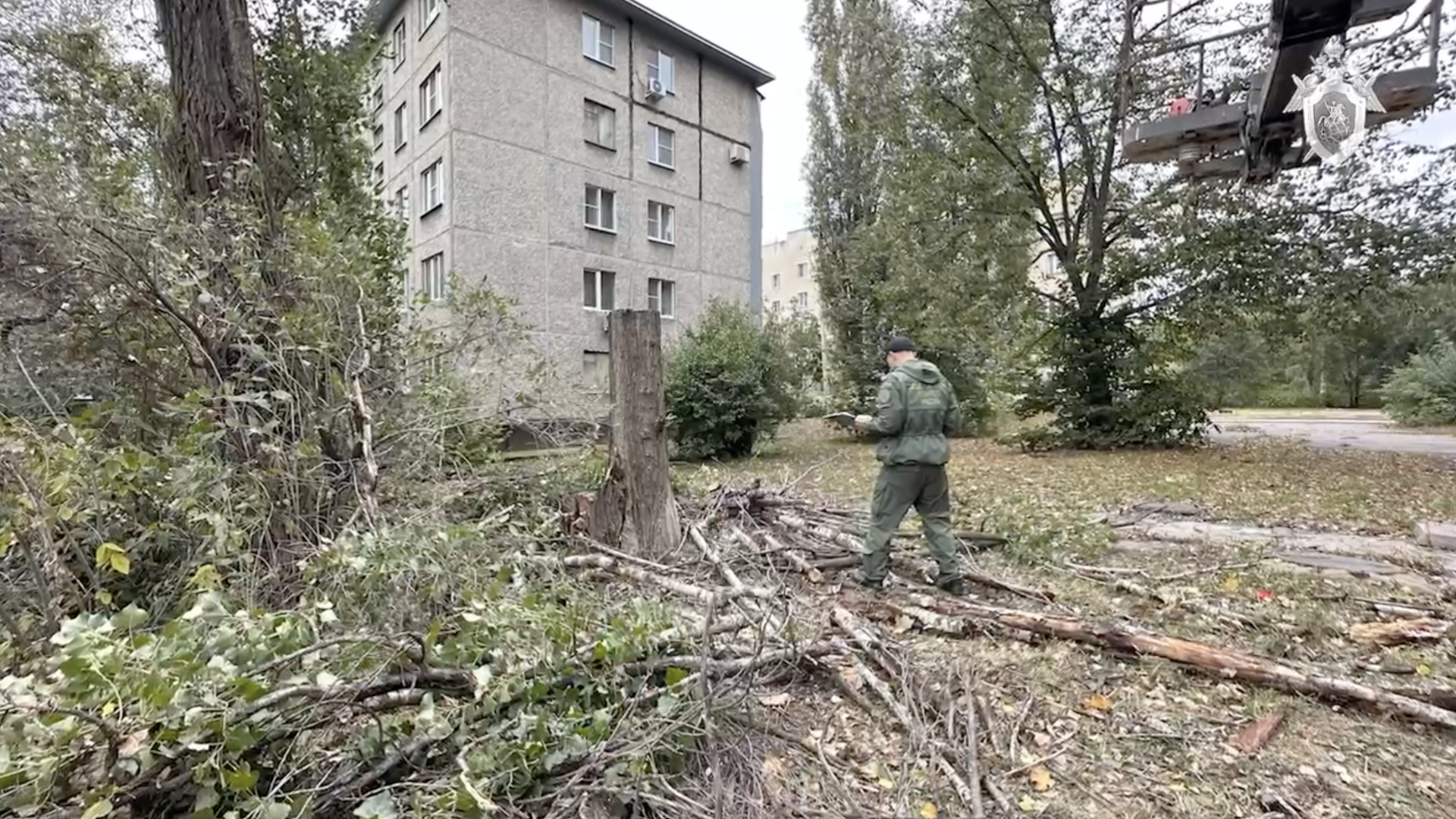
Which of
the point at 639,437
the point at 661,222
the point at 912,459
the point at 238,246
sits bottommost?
the point at 912,459

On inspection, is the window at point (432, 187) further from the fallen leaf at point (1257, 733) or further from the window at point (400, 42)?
the fallen leaf at point (1257, 733)

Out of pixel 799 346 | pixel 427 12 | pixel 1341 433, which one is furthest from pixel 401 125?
pixel 1341 433

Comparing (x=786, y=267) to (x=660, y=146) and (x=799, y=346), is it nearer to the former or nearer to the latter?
(x=660, y=146)

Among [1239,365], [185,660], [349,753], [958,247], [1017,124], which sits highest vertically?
[1017,124]

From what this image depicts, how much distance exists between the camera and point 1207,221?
11.0 m

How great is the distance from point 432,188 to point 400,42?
446cm

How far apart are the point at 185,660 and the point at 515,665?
91cm

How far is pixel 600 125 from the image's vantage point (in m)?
18.6

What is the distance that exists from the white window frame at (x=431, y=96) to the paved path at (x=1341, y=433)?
725 inches

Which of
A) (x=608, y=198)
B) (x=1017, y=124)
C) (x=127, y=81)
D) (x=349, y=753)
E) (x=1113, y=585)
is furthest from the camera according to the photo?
(x=608, y=198)

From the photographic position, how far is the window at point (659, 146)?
64.4ft

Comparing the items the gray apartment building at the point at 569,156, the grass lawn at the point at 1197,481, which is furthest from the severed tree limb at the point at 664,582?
the gray apartment building at the point at 569,156

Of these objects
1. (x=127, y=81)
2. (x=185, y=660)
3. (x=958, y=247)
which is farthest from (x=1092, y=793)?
(x=958, y=247)

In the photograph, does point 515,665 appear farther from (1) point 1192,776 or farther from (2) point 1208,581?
(2) point 1208,581
